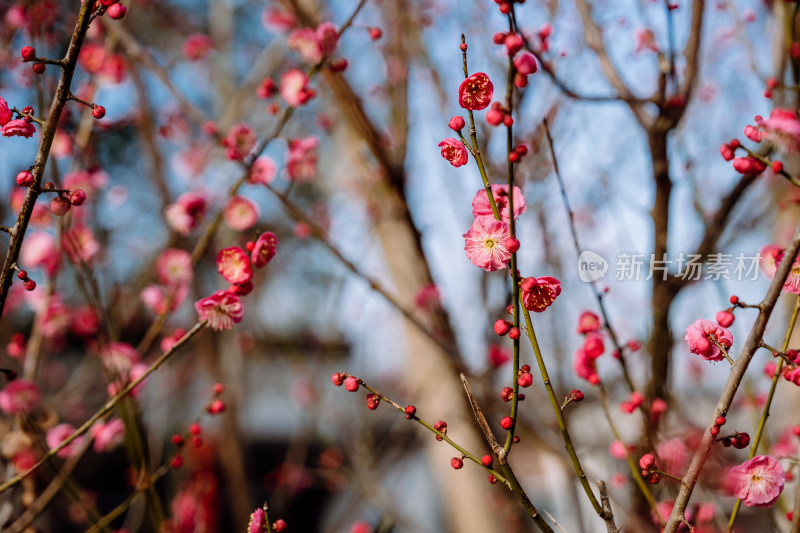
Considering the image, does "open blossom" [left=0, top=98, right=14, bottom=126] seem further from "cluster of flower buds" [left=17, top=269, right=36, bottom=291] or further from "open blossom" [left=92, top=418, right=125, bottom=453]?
"open blossom" [left=92, top=418, right=125, bottom=453]

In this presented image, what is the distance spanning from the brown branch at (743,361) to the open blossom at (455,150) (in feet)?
1.62

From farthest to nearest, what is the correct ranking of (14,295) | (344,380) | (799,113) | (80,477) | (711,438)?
1. (80,477)
2. (14,295)
3. (799,113)
4. (344,380)
5. (711,438)

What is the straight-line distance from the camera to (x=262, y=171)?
6.48 ft

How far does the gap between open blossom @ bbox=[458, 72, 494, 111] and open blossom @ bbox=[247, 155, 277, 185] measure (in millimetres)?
1026

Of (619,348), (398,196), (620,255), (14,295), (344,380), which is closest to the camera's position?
(344,380)


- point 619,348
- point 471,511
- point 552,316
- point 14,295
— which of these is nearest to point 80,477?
point 14,295

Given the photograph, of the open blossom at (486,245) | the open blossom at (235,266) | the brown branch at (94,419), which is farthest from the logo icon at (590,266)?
the brown branch at (94,419)

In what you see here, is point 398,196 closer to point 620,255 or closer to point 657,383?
point 620,255

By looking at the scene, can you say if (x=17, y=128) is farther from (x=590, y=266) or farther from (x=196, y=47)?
(x=196, y=47)

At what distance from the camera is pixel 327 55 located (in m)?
1.91

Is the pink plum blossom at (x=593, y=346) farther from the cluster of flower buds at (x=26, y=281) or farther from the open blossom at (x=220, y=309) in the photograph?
the cluster of flower buds at (x=26, y=281)

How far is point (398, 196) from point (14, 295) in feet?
6.11

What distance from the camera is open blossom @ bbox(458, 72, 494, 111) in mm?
1012

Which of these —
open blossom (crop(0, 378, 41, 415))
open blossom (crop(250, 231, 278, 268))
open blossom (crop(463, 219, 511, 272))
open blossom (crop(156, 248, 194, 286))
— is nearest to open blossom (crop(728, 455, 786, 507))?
open blossom (crop(463, 219, 511, 272))
